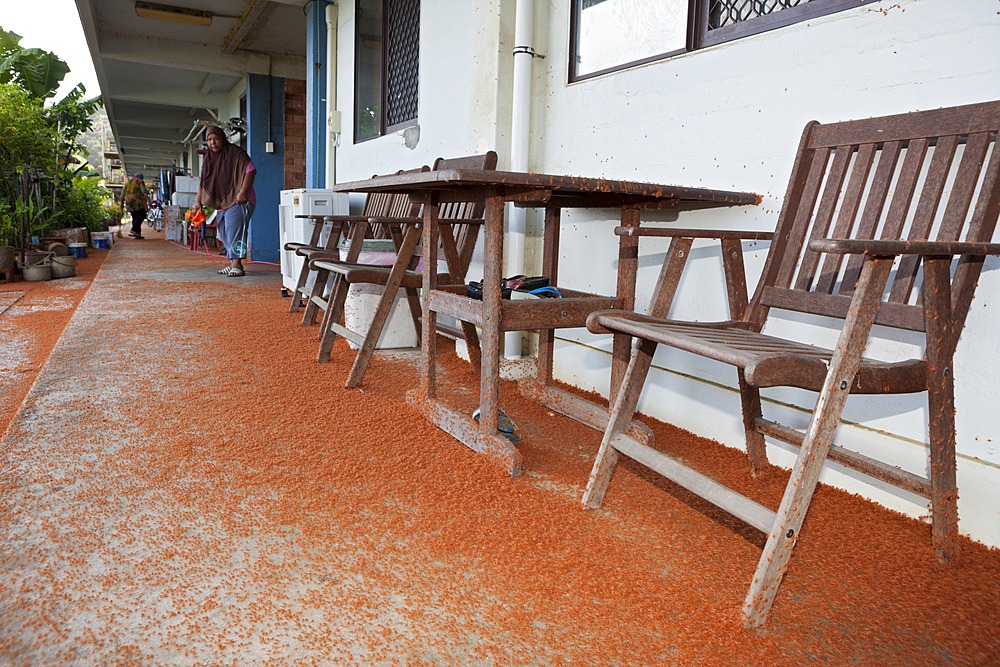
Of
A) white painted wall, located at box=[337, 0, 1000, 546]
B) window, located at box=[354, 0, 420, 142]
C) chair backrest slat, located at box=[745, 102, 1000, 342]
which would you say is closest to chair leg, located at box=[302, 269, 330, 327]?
white painted wall, located at box=[337, 0, 1000, 546]

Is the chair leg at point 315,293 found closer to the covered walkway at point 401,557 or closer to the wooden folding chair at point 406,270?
the wooden folding chair at point 406,270

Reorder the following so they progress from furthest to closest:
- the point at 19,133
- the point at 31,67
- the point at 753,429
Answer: the point at 31,67 → the point at 19,133 → the point at 753,429

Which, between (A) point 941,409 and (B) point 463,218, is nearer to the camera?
(A) point 941,409

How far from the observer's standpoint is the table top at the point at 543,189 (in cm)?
171

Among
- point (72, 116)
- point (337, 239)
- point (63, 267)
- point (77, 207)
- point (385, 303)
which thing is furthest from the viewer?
point (77, 207)

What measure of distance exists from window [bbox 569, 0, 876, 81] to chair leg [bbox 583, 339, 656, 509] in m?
1.18

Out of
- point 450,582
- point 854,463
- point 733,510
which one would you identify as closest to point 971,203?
point 854,463

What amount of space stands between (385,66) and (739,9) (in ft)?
11.7

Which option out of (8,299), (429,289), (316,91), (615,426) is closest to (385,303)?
(429,289)

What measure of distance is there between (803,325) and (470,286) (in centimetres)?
110

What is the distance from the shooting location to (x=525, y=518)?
164 cm

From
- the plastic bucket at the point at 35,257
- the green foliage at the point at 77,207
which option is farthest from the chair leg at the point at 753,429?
the green foliage at the point at 77,207

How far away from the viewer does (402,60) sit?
16.1 ft

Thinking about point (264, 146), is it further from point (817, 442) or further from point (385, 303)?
point (817, 442)
